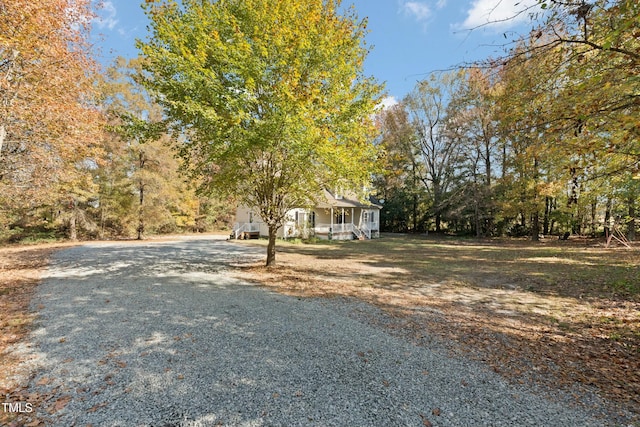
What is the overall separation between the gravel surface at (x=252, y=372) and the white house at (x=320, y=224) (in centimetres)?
1518

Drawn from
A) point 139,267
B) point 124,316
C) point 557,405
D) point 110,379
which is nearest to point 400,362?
point 557,405

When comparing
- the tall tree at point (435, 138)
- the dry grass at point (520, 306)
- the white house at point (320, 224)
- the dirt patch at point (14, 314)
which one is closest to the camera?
the dirt patch at point (14, 314)

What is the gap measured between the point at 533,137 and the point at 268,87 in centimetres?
654

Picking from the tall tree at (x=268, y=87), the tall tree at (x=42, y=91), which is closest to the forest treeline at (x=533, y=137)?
the tall tree at (x=268, y=87)

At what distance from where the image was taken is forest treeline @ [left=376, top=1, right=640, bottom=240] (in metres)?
3.70

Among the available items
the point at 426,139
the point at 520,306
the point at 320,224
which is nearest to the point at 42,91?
the point at 520,306

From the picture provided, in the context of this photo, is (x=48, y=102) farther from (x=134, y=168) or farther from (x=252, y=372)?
(x=134, y=168)

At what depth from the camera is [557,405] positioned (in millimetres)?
2838

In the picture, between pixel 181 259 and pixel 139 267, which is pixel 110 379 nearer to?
pixel 139 267

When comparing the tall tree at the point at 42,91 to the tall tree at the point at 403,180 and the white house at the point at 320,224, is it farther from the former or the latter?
the tall tree at the point at 403,180

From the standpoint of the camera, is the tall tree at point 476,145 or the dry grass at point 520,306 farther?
the tall tree at point 476,145

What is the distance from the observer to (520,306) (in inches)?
245

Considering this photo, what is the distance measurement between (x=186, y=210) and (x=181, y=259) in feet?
47.6

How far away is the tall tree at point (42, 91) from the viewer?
7.37 metres
